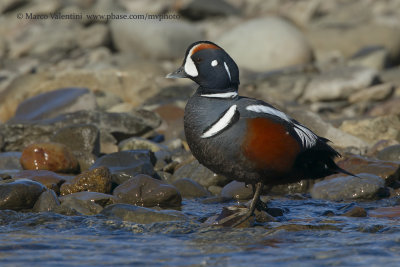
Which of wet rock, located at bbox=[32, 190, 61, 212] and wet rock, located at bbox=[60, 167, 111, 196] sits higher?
wet rock, located at bbox=[60, 167, 111, 196]

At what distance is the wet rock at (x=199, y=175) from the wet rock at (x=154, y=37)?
1019cm

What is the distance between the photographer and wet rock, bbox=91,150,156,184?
7.71 m

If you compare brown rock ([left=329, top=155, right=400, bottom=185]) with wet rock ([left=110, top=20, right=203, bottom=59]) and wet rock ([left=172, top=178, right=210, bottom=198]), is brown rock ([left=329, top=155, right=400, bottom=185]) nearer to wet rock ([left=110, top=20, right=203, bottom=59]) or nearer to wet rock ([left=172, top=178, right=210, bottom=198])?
wet rock ([left=172, top=178, right=210, bottom=198])

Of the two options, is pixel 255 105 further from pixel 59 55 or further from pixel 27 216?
pixel 59 55

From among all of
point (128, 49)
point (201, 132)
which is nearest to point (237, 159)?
point (201, 132)

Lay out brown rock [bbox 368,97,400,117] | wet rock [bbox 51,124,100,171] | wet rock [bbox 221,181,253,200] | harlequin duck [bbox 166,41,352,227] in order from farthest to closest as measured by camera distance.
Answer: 1. brown rock [bbox 368,97,400,117]
2. wet rock [bbox 51,124,100,171]
3. wet rock [bbox 221,181,253,200]
4. harlequin duck [bbox 166,41,352,227]

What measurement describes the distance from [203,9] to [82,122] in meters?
14.0

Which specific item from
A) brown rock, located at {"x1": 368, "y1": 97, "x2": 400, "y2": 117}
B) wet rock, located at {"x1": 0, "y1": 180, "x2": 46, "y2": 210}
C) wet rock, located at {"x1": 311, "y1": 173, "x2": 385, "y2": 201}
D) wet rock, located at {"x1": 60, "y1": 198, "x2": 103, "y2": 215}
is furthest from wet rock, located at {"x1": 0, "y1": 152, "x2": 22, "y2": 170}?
brown rock, located at {"x1": 368, "y1": 97, "x2": 400, "y2": 117}

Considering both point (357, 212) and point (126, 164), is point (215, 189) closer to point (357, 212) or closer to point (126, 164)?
point (126, 164)

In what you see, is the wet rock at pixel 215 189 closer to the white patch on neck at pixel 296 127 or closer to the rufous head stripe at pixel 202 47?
the white patch on neck at pixel 296 127

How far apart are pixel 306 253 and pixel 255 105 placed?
142 cm

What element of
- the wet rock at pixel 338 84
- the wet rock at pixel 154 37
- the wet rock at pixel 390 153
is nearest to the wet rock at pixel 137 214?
the wet rock at pixel 390 153

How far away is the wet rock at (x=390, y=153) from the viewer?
8508mm

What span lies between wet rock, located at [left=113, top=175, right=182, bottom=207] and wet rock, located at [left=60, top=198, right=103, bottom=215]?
0.55 metres
